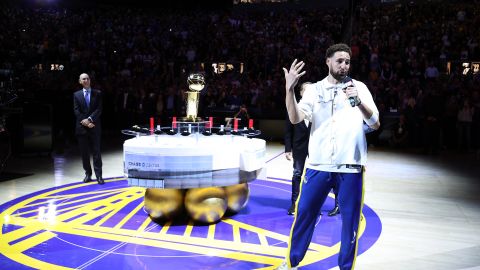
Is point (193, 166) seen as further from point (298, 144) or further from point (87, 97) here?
point (87, 97)

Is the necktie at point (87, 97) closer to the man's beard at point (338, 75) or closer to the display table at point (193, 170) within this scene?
the display table at point (193, 170)

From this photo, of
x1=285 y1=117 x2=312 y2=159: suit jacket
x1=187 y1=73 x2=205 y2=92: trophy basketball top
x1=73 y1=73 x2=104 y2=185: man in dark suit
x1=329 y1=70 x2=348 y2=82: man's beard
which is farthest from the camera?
x1=73 y1=73 x2=104 y2=185: man in dark suit

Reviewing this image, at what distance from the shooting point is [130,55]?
59.5 feet

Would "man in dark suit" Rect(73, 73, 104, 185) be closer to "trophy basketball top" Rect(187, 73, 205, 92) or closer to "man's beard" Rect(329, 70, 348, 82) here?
"trophy basketball top" Rect(187, 73, 205, 92)

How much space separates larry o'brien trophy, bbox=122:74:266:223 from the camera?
470 centimetres

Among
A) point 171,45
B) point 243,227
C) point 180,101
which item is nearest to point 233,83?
point 180,101

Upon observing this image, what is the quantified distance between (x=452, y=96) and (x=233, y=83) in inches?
247

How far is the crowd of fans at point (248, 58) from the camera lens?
12375mm

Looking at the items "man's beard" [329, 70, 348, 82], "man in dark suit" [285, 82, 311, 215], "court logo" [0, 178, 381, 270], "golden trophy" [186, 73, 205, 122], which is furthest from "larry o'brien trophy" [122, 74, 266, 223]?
"man's beard" [329, 70, 348, 82]

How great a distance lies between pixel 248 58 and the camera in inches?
679

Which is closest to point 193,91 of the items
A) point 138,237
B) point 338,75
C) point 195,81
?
point 195,81

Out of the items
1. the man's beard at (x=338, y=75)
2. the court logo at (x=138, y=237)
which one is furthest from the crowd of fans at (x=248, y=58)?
the man's beard at (x=338, y=75)

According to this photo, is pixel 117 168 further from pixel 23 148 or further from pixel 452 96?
pixel 452 96

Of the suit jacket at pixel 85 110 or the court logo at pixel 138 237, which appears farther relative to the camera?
the suit jacket at pixel 85 110
